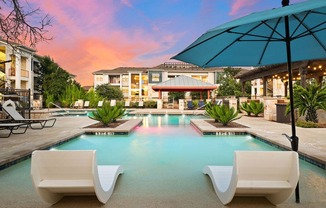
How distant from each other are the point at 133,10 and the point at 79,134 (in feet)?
52.9

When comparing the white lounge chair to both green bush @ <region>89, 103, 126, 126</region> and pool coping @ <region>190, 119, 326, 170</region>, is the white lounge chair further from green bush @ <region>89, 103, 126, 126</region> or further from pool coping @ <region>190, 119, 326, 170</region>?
green bush @ <region>89, 103, 126, 126</region>

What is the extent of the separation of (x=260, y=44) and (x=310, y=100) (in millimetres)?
7655

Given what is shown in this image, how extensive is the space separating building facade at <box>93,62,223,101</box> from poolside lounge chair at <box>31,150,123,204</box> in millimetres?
47563

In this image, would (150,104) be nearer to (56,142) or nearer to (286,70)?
(286,70)

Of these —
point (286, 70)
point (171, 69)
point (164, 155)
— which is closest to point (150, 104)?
point (286, 70)

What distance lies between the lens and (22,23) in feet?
22.9

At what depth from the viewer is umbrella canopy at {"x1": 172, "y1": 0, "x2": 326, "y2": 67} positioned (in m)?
3.79

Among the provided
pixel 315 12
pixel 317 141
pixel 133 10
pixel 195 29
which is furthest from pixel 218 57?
pixel 195 29

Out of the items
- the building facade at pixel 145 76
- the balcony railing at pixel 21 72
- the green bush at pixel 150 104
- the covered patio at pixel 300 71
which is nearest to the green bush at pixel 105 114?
the covered patio at pixel 300 71

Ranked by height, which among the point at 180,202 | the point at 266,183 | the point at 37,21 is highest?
the point at 37,21

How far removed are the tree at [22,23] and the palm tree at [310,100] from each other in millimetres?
9210

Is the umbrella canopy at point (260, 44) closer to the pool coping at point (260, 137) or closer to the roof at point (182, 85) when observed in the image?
the pool coping at point (260, 137)

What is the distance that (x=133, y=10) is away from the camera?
22609mm

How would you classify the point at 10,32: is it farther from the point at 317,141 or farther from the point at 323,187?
the point at 317,141
